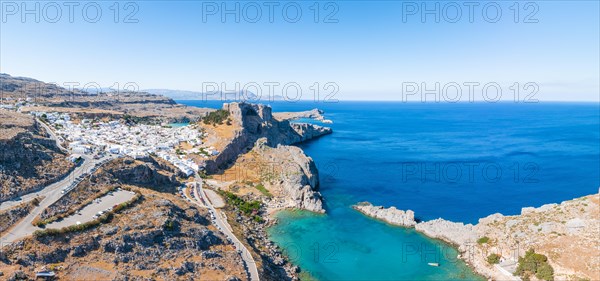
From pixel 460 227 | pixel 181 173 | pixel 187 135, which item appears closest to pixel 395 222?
pixel 460 227

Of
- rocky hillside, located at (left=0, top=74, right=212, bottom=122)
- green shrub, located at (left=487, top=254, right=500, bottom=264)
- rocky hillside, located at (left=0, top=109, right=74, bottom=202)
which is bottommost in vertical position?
green shrub, located at (left=487, top=254, right=500, bottom=264)

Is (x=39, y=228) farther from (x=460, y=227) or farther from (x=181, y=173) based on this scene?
(x=460, y=227)

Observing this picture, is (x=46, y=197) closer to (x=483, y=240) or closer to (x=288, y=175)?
(x=288, y=175)

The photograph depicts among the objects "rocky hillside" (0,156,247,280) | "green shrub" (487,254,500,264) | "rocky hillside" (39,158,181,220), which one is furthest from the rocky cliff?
"green shrub" (487,254,500,264)

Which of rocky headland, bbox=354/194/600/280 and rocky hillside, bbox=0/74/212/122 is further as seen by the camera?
rocky hillside, bbox=0/74/212/122

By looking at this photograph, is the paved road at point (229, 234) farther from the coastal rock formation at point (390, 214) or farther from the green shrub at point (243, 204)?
the coastal rock formation at point (390, 214)

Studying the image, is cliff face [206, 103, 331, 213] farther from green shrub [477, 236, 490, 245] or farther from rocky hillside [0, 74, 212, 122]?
rocky hillside [0, 74, 212, 122]
